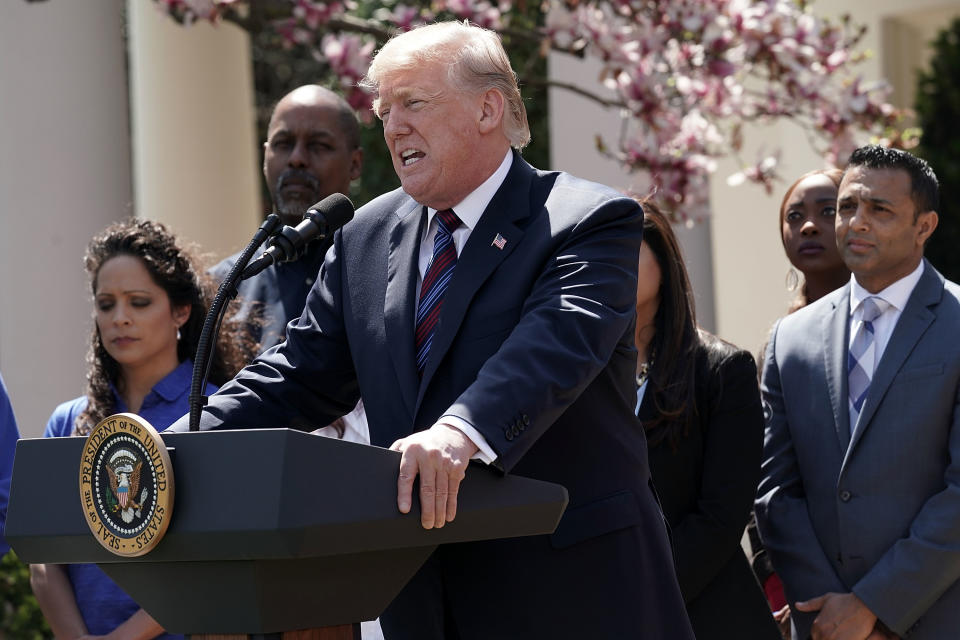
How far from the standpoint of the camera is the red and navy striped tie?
2.72 metres

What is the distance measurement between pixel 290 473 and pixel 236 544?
141 mm

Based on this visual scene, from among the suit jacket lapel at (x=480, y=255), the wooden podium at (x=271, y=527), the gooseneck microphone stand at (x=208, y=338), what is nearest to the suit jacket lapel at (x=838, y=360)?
the suit jacket lapel at (x=480, y=255)

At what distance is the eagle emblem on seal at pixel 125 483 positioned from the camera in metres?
2.14

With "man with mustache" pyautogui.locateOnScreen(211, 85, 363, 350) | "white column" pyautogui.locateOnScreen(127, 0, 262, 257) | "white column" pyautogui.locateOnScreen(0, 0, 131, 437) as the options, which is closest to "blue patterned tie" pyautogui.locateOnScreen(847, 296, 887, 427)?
"man with mustache" pyautogui.locateOnScreen(211, 85, 363, 350)

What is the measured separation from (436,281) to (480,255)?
0.13 m

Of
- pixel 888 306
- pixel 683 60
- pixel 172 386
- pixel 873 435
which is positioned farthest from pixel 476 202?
pixel 683 60

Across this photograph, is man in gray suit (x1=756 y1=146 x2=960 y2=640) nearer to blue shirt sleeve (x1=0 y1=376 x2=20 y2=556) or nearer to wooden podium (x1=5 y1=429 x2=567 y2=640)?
wooden podium (x1=5 y1=429 x2=567 y2=640)

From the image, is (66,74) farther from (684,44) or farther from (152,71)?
(684,44)

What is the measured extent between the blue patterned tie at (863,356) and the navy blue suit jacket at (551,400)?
1.44 m

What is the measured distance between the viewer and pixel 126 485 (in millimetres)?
2158

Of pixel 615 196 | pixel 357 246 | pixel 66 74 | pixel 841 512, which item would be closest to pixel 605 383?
pixel 615 196

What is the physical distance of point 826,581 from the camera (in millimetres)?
3869

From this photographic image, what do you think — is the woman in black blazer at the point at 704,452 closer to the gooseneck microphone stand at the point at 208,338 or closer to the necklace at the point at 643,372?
the necklace at the point at 643,372

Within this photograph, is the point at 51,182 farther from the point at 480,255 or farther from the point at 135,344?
the point at 480,255
